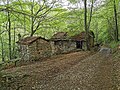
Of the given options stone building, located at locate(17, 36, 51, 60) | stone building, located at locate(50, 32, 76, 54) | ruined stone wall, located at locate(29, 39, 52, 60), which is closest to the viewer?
stone building, located at locate(17, 36, 51, 60)

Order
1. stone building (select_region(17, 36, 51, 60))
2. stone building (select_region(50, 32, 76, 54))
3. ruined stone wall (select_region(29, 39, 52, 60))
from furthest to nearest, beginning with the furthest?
stone building (select_region(50, 32, 76, 54)) → ruined stone wall (select_region(29, 39, 52, 60)) → stone building (select_region(17, 36, 51, 60))

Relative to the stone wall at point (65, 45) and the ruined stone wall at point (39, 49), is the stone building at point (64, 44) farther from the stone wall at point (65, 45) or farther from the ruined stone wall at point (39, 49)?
the ruined stone wall at point (39, 49)

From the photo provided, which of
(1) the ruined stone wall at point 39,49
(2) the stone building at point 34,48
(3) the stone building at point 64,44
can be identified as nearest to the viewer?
(2) the stone building at point 34,48

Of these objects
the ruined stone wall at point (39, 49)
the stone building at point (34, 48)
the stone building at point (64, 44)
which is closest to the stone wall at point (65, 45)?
the stone building at point (64, 44)

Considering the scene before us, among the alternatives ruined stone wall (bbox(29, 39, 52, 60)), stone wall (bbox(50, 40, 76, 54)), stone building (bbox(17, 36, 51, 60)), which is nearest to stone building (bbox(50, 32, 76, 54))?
stone wall (bbox(50, 40, 76, 54))

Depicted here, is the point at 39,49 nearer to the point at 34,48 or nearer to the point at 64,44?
the point at 34,48

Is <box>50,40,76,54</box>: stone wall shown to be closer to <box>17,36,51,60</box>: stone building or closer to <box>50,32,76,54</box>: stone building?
<box>50,32,76,54</box>: stone building

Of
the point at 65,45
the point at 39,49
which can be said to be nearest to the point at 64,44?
the point at 65,45

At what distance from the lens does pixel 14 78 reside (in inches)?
430

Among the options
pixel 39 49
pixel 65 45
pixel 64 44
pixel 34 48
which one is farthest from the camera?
pixel 64 44

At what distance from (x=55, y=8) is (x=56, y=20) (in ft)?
7.05

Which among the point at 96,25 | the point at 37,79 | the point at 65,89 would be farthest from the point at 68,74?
the point at 96,25

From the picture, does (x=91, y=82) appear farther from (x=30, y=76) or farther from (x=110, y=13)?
(x=110, y=13)

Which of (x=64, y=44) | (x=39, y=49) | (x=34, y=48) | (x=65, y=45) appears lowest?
(x=39, y=49)
